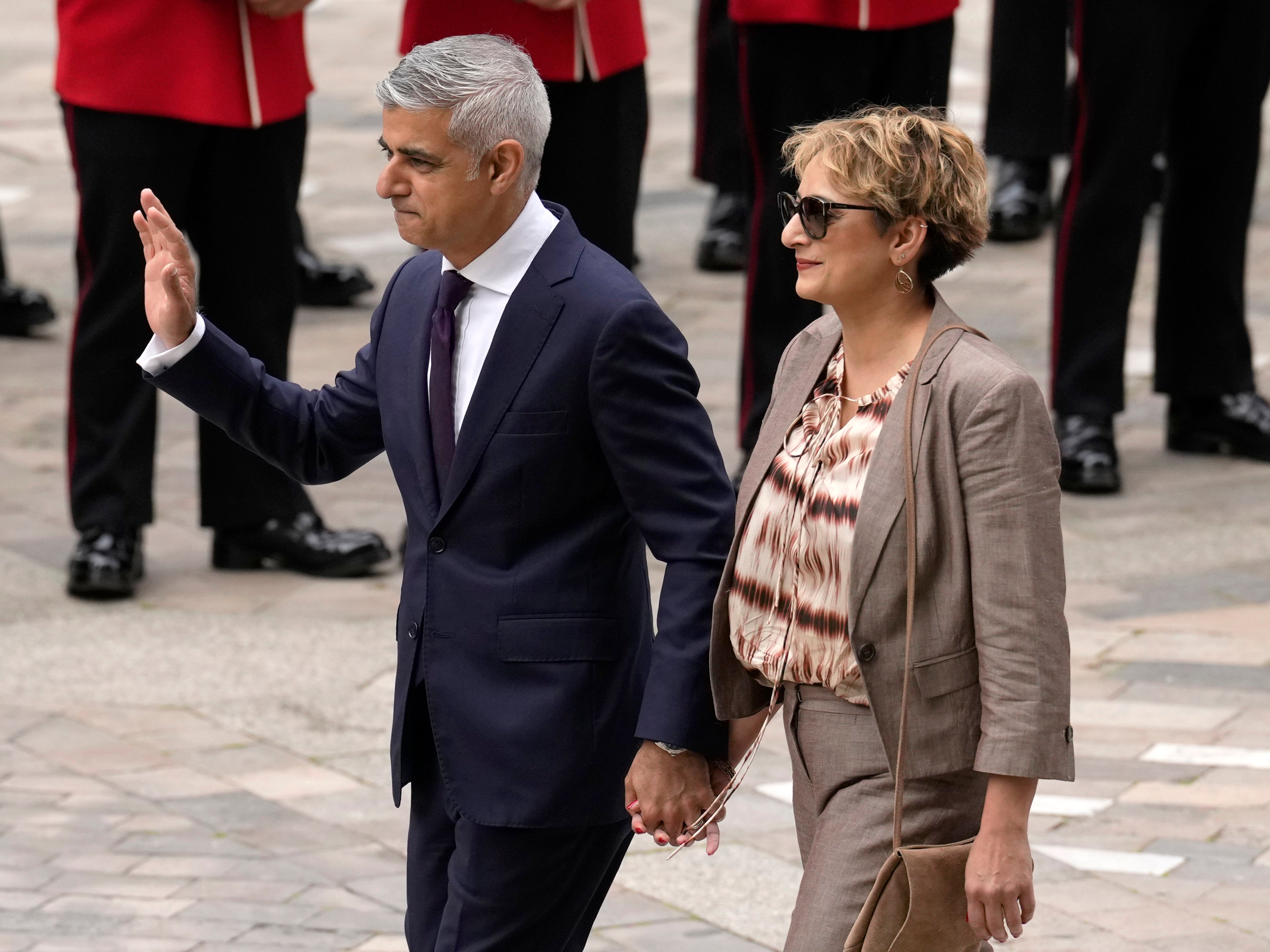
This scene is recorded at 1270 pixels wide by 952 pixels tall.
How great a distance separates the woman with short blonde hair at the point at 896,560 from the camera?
268 cm

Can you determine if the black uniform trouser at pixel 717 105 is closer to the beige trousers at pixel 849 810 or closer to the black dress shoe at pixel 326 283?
the black dress shoe at pixel 326 283

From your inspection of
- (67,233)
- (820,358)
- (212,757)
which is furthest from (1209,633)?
(67,233)

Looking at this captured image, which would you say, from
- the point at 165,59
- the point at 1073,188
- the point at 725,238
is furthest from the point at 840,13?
the point at 725,238

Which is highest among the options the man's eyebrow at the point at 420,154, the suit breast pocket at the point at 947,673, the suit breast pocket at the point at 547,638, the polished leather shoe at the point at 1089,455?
the man's eyebrow at the point at 420,154

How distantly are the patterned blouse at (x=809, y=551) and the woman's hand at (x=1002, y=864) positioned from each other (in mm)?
214

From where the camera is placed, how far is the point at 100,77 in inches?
218

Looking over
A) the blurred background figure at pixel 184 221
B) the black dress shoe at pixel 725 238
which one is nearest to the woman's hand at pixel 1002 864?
the blurred background figure at pixel 184 221

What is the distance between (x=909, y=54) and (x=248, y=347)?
1928 millimetres

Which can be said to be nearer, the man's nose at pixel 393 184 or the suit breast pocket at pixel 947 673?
the suit breast pocket at pixel 947 673

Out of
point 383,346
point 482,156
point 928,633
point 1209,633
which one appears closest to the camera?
point 928,633

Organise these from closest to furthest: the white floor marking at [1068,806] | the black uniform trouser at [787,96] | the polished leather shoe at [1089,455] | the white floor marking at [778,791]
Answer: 1. the white floor marking at [1068,806]
2. the white floor marking at [778,791]
3. the black uniform trouser at [787,96]
4. the polished leather shoe at [1089,455]

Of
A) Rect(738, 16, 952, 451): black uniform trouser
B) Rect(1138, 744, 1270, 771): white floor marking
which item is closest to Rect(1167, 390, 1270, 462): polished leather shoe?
Rect(738, 16, 952, 451): black uniform trouser

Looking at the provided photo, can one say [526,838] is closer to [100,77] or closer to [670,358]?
[670,358]

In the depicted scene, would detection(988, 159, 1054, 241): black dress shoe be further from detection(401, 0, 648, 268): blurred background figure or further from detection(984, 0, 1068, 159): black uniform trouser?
detection(401, 0, 648, 268): blurred background figure
